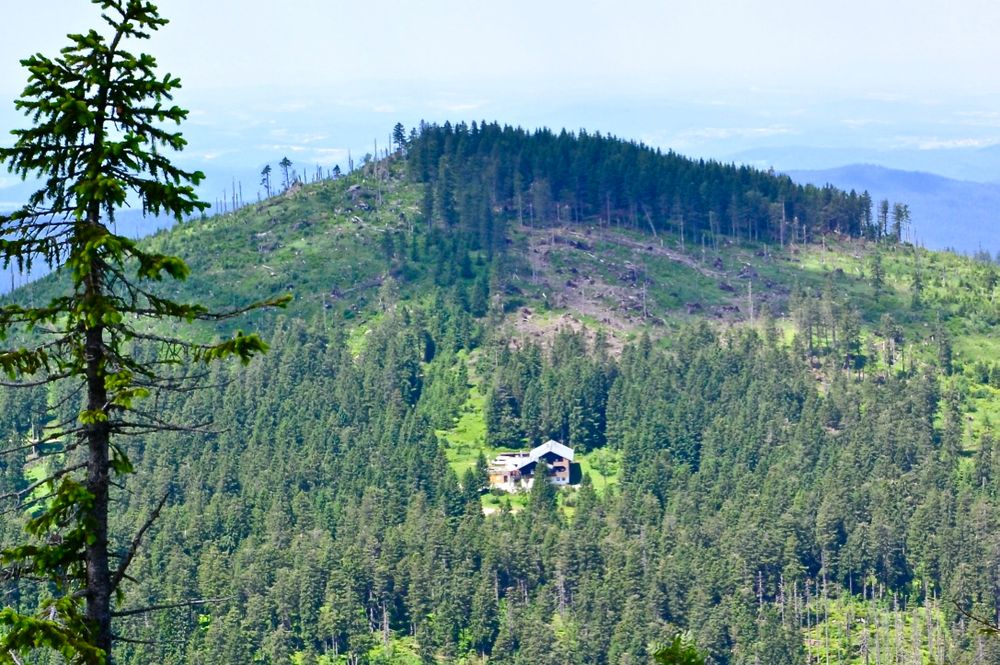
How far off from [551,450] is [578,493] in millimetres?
8165

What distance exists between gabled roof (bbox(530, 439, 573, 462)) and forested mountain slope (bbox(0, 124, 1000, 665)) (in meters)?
4.39

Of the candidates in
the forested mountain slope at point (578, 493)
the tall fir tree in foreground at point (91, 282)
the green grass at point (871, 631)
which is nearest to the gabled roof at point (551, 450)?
the forested mountain slope at point (578, 493)

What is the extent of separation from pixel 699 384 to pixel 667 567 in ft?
148

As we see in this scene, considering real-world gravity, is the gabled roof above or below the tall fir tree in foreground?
below

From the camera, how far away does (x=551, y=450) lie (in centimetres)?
16138

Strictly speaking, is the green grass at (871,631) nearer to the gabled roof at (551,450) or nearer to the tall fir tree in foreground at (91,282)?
the gabled roof at (551,450)

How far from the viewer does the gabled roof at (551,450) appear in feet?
529

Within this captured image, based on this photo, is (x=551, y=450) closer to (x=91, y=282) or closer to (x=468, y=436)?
(x=468, y=436)

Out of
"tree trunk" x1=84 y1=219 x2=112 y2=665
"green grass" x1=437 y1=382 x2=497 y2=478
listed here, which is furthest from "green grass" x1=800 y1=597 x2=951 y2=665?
"tree trunk" x1=84 y1=219 x2=112 y2=665

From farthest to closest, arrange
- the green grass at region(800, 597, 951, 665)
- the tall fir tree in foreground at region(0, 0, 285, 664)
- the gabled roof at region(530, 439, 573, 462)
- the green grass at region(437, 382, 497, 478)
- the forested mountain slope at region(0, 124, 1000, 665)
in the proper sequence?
the green grass at region(437, 382, 497, 478), the gabled roof at region(530, 439, 573, 462), the forested mountain slope at region(0, 124, 1000, 665), the green grass at region(800, 597, 951, 665), the tall fir tree in foreground at region(0, 0, 285, 664)

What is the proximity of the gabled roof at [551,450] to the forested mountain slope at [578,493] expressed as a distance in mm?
4390

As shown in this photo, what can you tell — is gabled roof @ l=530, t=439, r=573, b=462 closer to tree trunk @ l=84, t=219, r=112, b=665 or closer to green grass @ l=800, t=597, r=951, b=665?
green grass @ l=800, t=597, r=951, b=665

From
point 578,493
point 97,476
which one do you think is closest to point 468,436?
point 578,493

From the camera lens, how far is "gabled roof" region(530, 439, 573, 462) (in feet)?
529
